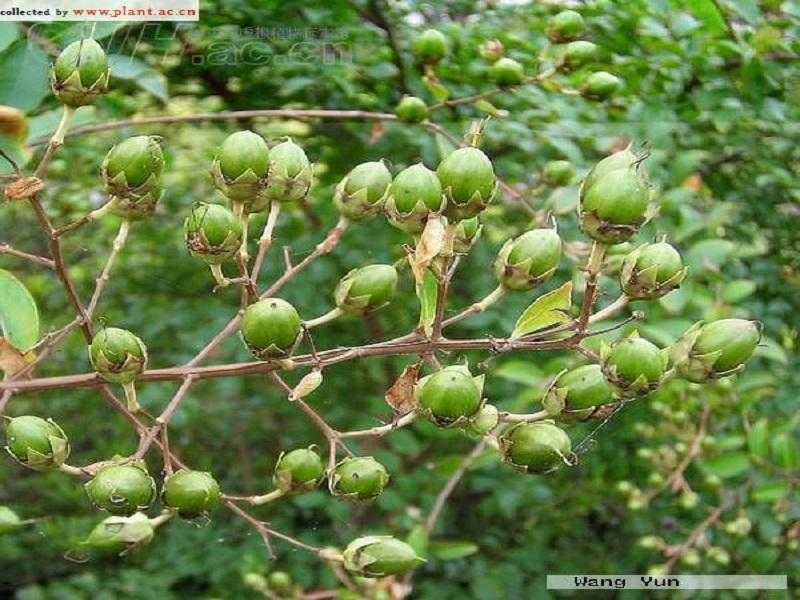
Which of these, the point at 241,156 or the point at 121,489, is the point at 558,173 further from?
the point at 121,489

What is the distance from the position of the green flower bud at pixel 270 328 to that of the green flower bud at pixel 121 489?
0.12 metres

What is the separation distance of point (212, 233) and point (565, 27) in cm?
78

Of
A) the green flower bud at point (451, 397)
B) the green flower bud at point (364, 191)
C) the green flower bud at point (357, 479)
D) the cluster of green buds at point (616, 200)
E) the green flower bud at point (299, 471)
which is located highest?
the cluster of green buds at point (616, 200)

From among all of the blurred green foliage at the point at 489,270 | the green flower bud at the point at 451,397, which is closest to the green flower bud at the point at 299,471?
the green flower bud at the point at 451,397

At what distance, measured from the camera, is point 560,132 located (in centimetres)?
160

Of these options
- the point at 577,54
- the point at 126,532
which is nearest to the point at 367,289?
the point at 126,532

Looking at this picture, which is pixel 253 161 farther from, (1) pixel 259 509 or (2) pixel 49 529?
(2) pixel 49 529

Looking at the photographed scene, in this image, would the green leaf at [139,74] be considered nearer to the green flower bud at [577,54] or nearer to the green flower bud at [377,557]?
the green flower bud at [577,54]

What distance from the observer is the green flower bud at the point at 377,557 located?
724mm

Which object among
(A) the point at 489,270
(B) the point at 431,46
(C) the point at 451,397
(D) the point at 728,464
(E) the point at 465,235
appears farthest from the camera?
(A) the point at 489,270

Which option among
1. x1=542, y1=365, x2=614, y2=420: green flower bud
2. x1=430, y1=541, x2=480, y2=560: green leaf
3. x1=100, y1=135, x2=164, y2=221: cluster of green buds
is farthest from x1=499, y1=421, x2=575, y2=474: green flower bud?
x1=430, y1=541, x2=480, y2=560: green leaf

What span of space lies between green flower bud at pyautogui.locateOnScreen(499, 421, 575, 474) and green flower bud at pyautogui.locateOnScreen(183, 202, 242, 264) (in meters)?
0.24

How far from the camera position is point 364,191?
2.50 ft

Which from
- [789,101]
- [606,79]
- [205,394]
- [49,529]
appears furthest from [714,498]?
[49,529]
